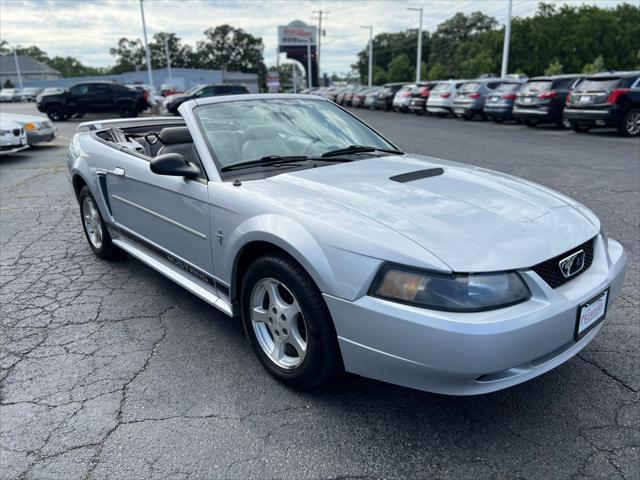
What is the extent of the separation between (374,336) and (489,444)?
756mm

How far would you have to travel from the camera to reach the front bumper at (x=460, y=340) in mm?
2088

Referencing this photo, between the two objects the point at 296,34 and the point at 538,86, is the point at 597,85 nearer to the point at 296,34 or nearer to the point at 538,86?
the point at 538,86

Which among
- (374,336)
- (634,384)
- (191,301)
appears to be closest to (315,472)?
(374,336)

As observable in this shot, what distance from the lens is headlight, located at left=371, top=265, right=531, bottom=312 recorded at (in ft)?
7.02

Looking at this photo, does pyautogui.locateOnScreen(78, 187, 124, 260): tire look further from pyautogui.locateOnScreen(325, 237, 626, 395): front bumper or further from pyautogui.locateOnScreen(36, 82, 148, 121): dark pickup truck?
pyautogui.locateOnScreen(36, 82, 148, 121): dark pickup truck

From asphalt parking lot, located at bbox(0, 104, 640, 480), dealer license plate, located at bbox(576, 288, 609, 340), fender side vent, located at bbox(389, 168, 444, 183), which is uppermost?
fender side vent, located at bbox(389, 168, 444, 183)

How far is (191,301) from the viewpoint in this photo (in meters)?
4.00

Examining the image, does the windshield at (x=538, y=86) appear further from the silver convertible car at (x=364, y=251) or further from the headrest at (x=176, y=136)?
the headrest at (x=176, y=136)

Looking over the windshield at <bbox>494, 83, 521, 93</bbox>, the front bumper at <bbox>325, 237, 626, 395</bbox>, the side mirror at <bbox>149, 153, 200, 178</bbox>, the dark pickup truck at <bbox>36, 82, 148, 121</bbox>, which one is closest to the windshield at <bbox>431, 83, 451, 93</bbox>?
the windshield at <bbox>494, 83, 521, 93</bbox>

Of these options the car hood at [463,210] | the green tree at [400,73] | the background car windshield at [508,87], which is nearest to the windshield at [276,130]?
the car hood at [463,210]

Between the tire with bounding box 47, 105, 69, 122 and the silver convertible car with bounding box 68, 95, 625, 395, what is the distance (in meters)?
24.1

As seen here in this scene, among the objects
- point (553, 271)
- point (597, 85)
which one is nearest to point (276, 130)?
point (553, 271)

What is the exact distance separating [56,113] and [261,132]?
A: 25.2 m

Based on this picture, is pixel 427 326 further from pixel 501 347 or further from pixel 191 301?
pixel 191 301
